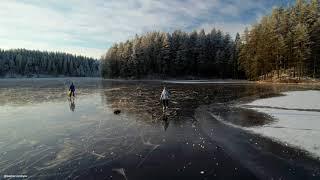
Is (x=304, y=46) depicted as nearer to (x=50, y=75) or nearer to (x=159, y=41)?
(x=159, y=41)

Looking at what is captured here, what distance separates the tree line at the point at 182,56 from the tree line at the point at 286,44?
1651 centimetres

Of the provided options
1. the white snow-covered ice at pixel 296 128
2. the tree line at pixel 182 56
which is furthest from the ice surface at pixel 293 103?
the tree line at pixel 182 56

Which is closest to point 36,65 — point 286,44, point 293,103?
point 286,44

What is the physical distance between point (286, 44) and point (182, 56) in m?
39.4

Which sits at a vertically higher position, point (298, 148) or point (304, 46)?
point (304, 46)

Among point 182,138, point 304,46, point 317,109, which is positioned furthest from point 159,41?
point 182,138

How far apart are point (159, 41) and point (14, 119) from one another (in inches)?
3643

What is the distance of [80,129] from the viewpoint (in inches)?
648

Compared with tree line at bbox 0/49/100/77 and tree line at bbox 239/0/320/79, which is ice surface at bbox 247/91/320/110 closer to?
tree line at bbox 239/0/320/79

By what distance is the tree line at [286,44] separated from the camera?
6419cm

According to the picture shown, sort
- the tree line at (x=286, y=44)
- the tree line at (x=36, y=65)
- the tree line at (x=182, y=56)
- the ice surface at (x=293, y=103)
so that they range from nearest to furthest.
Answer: the ice surface at (x=293, y=103) → the tree line at (x=286, y=44) → the tree line at (x=182, y=56) → the tree line at (x=36, y=65)

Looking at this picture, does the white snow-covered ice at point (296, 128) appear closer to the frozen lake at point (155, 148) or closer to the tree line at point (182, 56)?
the frozen lake at point (155, 148)

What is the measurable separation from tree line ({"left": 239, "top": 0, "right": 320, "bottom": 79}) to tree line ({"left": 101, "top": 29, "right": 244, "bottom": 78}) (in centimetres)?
1651

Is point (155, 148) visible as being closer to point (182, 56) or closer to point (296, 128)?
point (296, 128)
